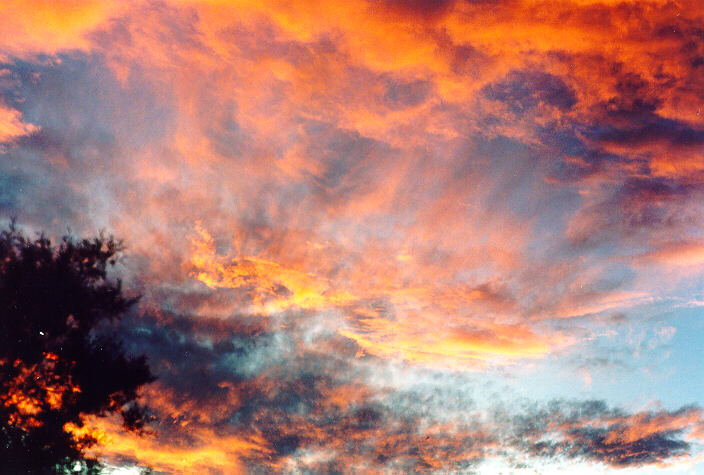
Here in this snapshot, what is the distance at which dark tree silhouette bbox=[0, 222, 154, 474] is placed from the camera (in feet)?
62.2

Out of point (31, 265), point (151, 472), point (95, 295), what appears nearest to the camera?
point (31, 265)

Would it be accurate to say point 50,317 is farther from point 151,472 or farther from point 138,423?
point 151,472

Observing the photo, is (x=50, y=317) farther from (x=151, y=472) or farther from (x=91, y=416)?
(x=151, y=472)

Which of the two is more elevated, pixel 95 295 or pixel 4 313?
pixel 95 295

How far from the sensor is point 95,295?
21.2m

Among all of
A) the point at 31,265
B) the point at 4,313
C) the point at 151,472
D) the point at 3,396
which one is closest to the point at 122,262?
the point at 31,265

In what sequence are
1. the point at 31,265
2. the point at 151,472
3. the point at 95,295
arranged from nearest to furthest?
the point at 31,265 < the point at 95,295 < the point at 151,472

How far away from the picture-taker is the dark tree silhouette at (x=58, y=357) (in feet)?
62.2

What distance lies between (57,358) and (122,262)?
4.79 meters

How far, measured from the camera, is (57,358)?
2009cm

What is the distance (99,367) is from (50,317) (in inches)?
118

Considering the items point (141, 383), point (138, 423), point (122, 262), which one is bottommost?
point (138, 423)

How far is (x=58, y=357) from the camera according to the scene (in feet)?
66.0

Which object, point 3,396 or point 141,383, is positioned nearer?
point 3,396
